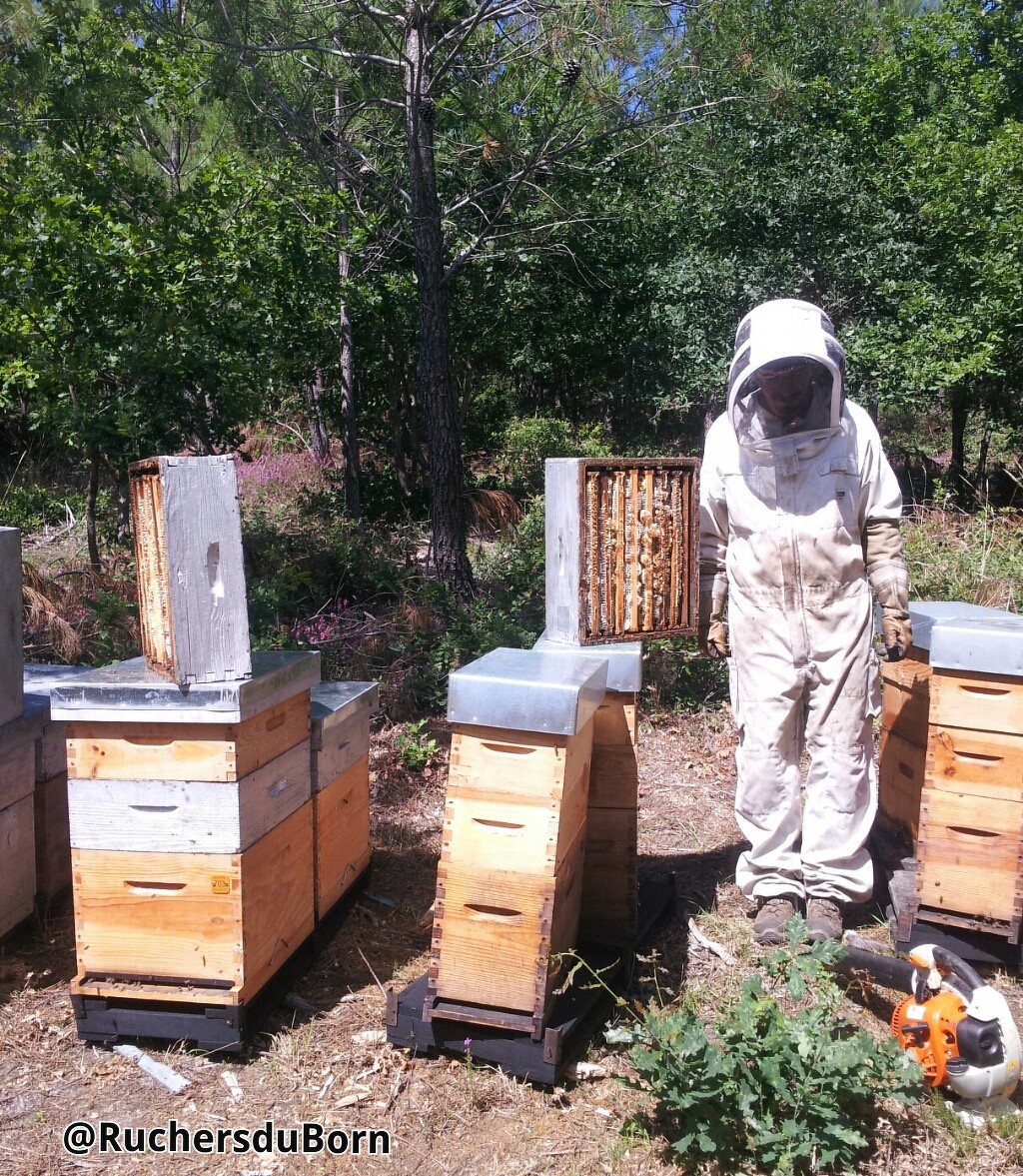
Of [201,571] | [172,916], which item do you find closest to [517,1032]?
[172,916]

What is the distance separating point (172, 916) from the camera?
2.72 meters

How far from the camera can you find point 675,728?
5703mm

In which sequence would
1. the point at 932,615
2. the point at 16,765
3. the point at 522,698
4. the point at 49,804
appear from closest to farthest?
1. the point at 522,698
2. the point at 16,765
3. the point at 932,615
4. the point at 49,804

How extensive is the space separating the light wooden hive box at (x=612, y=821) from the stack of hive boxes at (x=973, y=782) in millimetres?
917

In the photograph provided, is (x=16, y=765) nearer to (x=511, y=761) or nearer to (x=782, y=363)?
(x=511, y=761)

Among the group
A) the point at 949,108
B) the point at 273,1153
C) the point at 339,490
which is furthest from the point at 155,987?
the point at 949,108

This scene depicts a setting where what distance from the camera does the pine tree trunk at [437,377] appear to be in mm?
6594

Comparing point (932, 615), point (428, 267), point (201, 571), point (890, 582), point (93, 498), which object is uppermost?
point (428, 267)

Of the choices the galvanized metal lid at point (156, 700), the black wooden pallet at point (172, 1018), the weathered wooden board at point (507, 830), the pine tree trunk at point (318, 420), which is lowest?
the black wooden pallet at point (172, 1018)

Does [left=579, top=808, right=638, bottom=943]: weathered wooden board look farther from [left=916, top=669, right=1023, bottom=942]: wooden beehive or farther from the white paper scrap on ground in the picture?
the white paper scrap on ground

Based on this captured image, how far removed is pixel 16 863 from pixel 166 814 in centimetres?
100

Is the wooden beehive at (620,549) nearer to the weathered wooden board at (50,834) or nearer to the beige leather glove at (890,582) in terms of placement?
the beige leather glove at (890,582)

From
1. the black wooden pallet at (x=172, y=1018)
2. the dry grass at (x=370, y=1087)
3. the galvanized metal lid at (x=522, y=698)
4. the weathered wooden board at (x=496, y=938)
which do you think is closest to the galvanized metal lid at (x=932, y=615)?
the dry grass at (x=370, y=1087)

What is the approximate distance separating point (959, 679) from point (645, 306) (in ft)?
31.7
